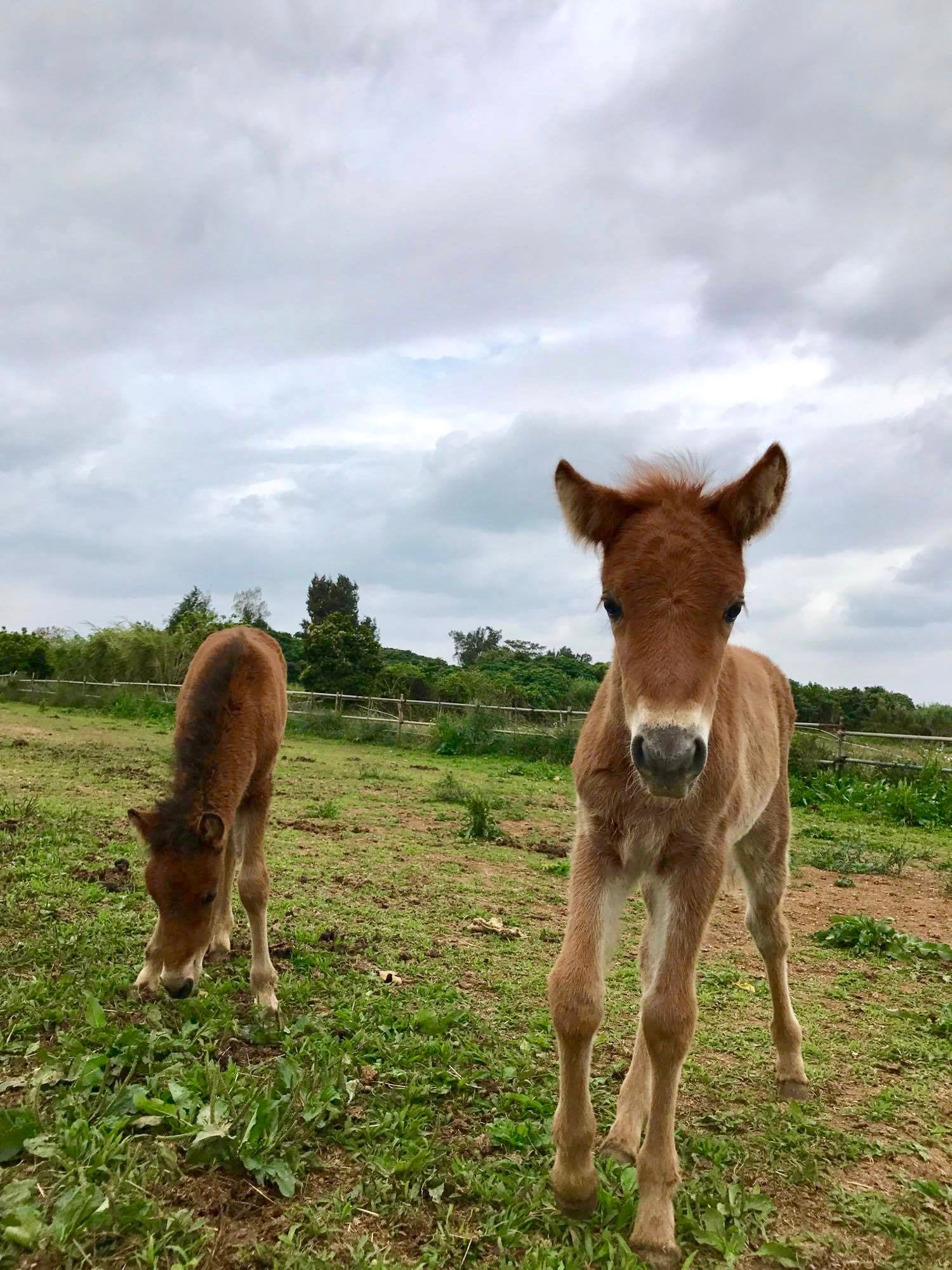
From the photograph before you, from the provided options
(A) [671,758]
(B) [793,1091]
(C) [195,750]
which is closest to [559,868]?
(B) [793,1091]

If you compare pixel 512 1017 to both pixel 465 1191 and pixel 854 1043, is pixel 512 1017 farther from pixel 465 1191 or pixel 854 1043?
pixel 854 1043

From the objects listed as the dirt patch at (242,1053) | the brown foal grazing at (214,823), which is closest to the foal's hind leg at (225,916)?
the brown foal grazing at (214,823)

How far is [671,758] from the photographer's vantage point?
2406mm

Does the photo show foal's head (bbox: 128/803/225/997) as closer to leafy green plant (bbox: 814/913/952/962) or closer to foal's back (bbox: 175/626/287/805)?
foal's back (bbox: 175/626/287/805)

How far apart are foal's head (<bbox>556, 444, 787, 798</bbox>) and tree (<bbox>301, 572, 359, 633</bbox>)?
2173 inches

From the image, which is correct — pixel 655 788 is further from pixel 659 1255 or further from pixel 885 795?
pixel 885 795

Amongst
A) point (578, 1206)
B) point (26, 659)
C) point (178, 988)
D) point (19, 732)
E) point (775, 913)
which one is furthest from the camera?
point (26, 659)

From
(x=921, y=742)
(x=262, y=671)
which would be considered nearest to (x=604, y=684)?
(x=262, y=671)

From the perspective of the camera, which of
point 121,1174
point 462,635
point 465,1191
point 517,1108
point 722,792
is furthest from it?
point 462,635

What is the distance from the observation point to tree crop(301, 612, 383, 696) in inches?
1363

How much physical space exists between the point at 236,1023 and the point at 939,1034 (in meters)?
4.00

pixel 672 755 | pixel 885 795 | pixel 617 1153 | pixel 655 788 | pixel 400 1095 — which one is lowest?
pixel 617 1153

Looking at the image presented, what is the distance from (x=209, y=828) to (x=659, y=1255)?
2.74 meters

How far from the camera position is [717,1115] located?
11.6 feet
